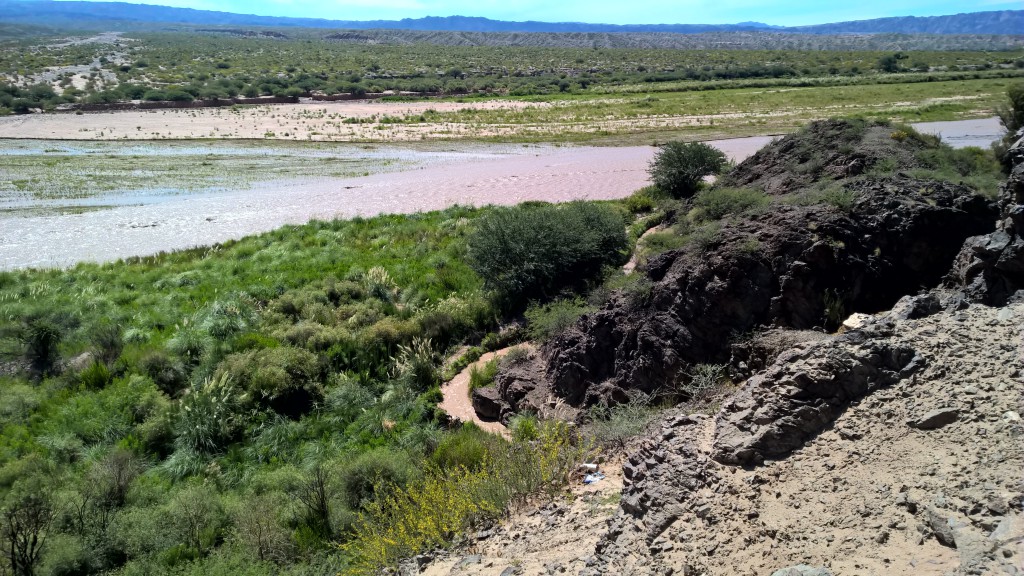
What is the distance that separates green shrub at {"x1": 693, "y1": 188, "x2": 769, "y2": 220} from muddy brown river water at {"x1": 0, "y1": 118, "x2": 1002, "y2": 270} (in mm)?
9233

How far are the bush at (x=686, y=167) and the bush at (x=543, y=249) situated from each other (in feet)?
18.5

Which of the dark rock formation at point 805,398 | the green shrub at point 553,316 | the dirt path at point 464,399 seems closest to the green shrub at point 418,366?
the dirt path at point 464,399

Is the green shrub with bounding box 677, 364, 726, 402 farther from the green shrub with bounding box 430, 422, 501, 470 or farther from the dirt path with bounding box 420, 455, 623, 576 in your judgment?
the green shrub with bounding box 430, 422, 501, 470

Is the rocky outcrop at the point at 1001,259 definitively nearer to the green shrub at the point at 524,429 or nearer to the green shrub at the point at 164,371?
the green shrub at the point at 524,429

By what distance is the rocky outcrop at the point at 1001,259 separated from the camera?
759 centimetres

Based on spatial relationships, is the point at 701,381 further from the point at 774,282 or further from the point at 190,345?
the point at 190,345

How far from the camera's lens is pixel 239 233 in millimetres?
21047

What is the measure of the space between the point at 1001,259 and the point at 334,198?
2164cm

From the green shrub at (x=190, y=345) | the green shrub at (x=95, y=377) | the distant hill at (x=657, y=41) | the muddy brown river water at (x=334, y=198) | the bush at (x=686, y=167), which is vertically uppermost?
the distant hill at (x=657, y=41)

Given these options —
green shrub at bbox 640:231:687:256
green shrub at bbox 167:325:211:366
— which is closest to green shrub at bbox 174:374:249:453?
green shrub at bbox 167:325:211:366

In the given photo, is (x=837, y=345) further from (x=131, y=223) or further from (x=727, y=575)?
(x=131, y=223)

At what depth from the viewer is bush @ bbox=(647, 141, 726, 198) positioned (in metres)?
20.4

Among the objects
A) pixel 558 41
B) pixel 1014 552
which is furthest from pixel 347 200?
pixel 558 41

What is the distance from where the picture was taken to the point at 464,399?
11.8 metres
